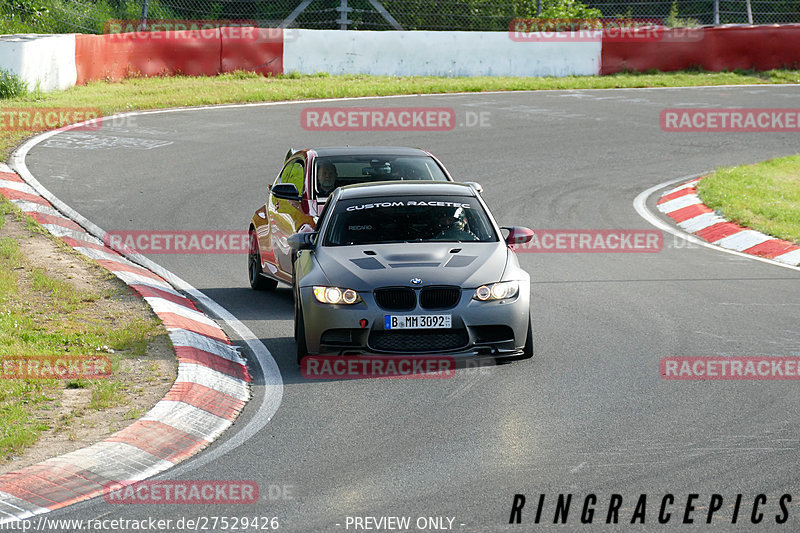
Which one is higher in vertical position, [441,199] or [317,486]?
[441,199]

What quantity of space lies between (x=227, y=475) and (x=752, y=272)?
8723 millimetres

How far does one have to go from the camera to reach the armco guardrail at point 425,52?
93.7ft

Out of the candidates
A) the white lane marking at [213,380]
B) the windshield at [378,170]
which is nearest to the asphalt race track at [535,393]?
the white lane marking at [213,380]

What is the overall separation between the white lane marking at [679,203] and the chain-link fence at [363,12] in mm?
16131

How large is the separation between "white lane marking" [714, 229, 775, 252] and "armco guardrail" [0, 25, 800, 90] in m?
16.0

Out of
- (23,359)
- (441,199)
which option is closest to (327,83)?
(441,199)

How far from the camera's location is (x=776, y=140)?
24.6 m

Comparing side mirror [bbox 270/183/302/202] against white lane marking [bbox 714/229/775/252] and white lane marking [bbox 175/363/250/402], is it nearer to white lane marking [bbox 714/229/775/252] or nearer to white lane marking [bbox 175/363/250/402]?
white lane marking [bbox 175/363/250/402]

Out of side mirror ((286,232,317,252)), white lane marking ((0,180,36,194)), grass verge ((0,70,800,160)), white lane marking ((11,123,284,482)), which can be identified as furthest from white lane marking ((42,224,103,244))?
grass verge ((0,70,800,160))

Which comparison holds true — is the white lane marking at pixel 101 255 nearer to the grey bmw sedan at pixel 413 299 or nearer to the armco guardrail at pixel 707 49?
the grey bmw sedan at pixel 413 299

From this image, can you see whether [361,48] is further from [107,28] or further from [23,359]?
[23,359]

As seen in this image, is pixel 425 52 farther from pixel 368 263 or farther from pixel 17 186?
pixel 368 263

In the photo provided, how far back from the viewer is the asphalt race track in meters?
6.15

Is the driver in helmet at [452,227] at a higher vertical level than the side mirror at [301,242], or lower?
higher
